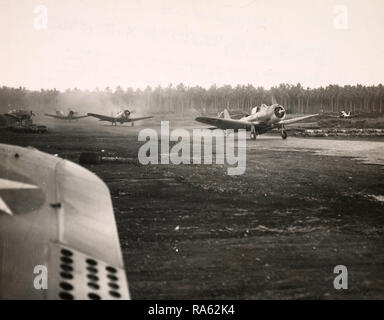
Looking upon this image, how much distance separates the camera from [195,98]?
4207mm

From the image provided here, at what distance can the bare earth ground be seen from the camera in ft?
9.38

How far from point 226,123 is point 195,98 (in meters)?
0.61

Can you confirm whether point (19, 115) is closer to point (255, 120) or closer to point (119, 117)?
point (119, 117)

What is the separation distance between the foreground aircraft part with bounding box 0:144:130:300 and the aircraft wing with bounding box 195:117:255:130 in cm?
278

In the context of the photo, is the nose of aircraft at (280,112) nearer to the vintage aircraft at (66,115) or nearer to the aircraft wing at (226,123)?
the aircraft wing at (226,123)

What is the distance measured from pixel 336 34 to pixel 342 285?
2.40m

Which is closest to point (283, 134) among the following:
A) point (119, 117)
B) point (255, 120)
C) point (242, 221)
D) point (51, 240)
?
point (255, 120)

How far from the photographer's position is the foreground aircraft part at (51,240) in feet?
4.40

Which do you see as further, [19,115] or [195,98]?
[195,98]

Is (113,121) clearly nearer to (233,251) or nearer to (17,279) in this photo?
(233,251)

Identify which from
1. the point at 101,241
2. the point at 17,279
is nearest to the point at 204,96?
the point at 101,241

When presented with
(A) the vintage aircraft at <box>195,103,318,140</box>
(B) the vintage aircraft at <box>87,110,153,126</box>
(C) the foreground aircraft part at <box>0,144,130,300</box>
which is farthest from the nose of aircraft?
(C) the foreground aircraft part at <box>0,144,130,300</box>

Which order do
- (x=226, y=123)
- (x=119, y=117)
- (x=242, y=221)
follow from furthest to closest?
(x=226, y=123)
(x=119, y=117)
(x=242, y=221)

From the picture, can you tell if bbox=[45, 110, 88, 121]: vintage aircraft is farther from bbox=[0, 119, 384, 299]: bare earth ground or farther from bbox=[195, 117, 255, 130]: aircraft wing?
bbox=[195, 117, 255, 130]: aircraft wing
